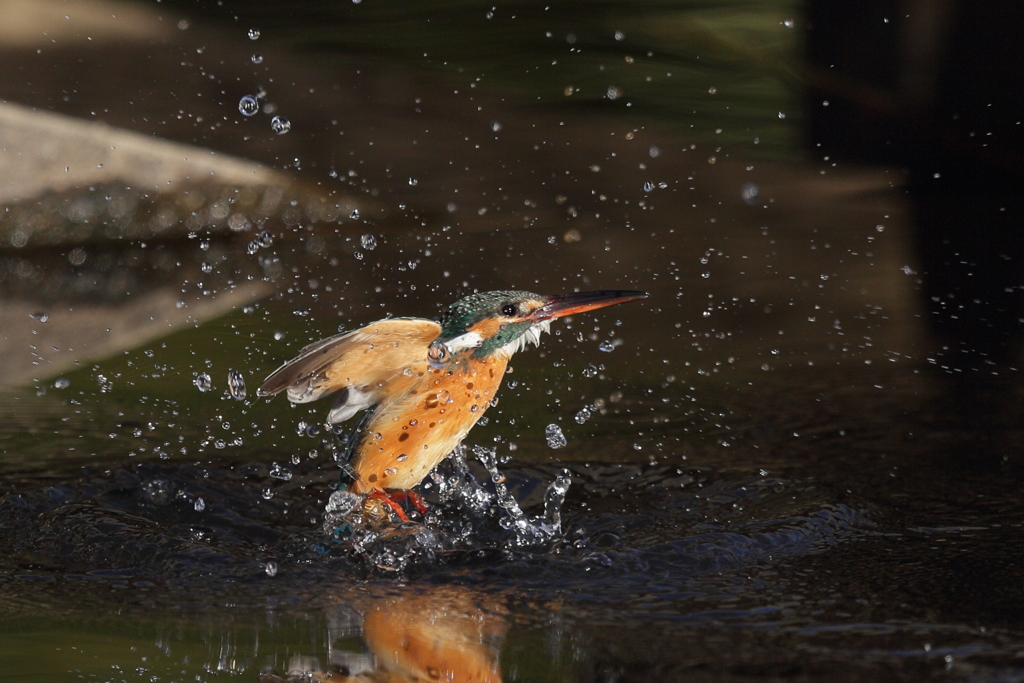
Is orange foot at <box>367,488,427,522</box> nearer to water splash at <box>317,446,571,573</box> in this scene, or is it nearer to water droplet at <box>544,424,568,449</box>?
water splash at <box>317,446,571,573</box>

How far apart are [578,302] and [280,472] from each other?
2.46 ft

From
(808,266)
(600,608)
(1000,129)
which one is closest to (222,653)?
(600,608)

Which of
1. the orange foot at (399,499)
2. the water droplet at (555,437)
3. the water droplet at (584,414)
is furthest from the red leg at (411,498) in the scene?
the water droplet at (584,414)

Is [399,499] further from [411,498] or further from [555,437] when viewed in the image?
[555,437]

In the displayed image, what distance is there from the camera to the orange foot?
2.33 meters

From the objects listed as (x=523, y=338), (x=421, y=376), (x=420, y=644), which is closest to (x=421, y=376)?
(x=421, y=376)

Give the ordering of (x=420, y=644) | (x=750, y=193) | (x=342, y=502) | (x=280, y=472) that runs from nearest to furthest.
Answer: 1. (x=420, y=644)
2. (x=342, y=502)
3. (x=280, y=472)
4. (x=750, y=193)

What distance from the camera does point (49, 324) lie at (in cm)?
370

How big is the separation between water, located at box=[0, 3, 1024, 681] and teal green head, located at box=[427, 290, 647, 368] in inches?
11.8

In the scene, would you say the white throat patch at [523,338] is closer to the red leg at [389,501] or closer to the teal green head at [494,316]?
the teal green head at [494,316]

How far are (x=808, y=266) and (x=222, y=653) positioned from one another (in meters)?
3.05

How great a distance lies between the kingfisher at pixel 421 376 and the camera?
239 cm

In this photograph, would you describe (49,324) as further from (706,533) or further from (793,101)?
(793,101)

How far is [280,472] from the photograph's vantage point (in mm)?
2641
